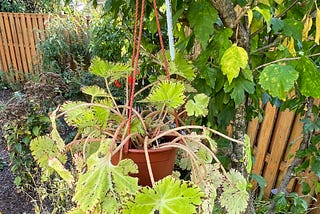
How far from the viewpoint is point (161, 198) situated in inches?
18.4

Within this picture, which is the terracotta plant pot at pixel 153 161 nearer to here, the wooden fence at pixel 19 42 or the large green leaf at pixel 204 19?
the large green leaf at pixel 204 19

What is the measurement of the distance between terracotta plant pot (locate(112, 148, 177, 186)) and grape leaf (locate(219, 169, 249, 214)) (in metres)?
0.12

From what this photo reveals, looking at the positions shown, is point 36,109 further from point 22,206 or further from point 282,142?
point 282,142

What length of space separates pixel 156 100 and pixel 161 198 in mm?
192

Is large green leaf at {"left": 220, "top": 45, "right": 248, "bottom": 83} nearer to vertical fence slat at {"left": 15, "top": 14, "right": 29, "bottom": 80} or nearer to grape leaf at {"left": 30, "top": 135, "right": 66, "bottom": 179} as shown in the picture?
grape leaf at {"left": 30, "top": 135, "right": 66, "bottom": 179}

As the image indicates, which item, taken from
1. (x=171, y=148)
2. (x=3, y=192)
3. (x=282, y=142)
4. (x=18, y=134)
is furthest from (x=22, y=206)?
(x=171, y=148)

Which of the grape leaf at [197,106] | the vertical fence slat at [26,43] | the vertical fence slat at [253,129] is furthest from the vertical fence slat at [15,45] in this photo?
the grape leaf at [197,106]

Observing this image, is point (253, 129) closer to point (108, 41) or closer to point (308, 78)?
point (308, 78)

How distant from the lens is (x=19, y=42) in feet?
15.6

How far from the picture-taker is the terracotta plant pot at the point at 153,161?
584 mm

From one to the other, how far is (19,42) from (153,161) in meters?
4.82

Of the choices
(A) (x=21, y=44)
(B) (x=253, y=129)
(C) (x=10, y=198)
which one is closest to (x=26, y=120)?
(C) (x=10, y=198)

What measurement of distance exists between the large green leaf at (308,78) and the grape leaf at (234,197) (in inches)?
10.6

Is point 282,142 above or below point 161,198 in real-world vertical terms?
below
